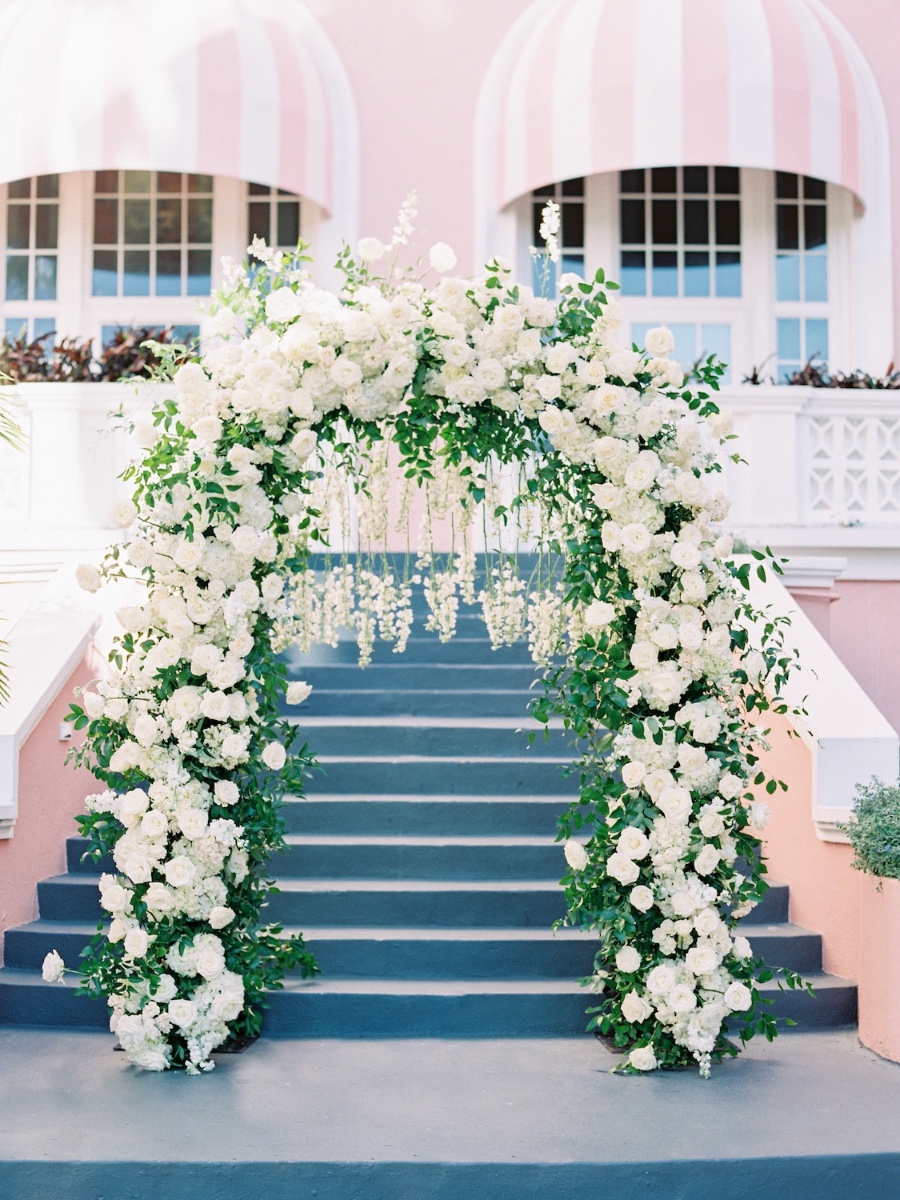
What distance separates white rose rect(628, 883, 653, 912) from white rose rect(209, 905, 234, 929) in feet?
4.85

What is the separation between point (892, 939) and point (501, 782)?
2.08m

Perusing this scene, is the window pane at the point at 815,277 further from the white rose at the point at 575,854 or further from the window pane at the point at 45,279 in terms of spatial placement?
the white rose at the point at 575,854

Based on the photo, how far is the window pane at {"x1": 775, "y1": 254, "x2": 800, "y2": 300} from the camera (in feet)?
36.0

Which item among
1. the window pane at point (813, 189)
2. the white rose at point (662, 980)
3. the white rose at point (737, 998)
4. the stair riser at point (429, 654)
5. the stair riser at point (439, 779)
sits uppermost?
the window pane at point (813, 189)

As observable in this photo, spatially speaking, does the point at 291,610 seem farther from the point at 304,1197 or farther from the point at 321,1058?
the point at 304,1197

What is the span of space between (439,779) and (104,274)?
6627 mm

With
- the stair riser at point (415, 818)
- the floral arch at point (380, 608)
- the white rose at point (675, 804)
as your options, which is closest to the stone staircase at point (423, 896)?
the stair riser at point (415, 818)

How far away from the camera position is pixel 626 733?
473 centimetres

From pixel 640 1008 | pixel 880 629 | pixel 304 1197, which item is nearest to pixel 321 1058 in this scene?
pixel 304 1197

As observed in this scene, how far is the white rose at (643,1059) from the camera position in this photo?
457 centimetres

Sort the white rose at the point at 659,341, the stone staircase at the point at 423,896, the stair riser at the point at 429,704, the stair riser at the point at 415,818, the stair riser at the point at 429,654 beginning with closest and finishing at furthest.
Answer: the white rose at the point at 659,341 → the stone staircase at the point at 423,896 → the stair riser at the point at 415,818 → the stair riser at the point at 429,704 → the stair riser at the point at 429,654

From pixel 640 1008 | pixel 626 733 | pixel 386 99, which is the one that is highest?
pixel 386 99

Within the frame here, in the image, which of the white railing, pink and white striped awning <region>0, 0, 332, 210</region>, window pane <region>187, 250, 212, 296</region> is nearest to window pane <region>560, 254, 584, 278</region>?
pink and white striped awning <region>0, 0, 332, 210</region>

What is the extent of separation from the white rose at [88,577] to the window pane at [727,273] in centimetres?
772
